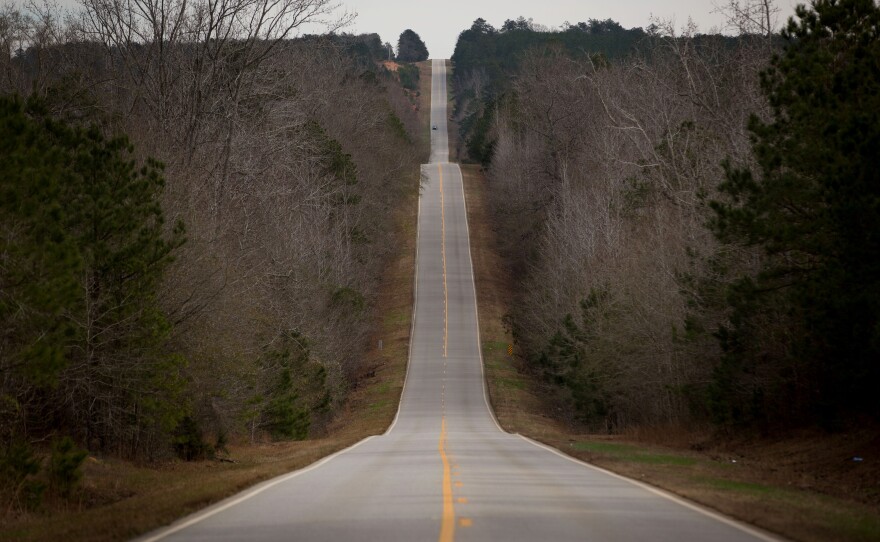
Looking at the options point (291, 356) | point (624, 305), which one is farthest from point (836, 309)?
point (291, 356)

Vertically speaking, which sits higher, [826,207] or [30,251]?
[826,207]

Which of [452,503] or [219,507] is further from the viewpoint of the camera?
[219,507]

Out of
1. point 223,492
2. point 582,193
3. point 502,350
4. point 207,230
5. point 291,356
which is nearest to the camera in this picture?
point 223,492

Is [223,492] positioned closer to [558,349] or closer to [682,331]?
[682,331]

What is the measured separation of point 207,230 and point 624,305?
731 inches

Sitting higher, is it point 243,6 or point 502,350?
point 243,6

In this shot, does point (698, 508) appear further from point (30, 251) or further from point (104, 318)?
point (104, 318)

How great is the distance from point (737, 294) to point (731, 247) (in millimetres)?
4165

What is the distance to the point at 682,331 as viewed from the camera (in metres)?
35.8

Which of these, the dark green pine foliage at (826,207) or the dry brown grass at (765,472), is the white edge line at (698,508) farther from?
the dark green pine foliage at (826,207)

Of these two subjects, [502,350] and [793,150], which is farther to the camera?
[502,350]

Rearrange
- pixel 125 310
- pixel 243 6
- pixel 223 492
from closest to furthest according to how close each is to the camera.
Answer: pixel 223 492, pixel 125 310, pixel 243 6

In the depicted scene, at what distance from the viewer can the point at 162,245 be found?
22.4m

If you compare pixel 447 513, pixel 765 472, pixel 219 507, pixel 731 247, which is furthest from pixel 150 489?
pixel 731 247
